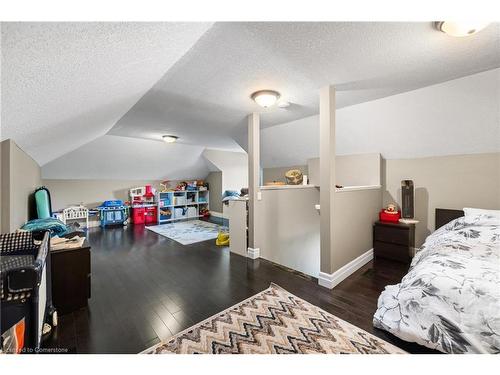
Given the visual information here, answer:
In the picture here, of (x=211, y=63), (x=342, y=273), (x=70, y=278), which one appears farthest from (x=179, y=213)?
(x=211, y=63)

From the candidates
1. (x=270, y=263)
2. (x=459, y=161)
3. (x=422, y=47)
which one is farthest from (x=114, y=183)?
(x=459, y=161)

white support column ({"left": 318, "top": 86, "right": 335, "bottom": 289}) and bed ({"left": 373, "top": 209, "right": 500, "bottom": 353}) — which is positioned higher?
white support column ({"left": 318, "top": 86, "right": 335, "bottom": 289})

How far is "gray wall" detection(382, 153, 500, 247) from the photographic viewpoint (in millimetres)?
2713

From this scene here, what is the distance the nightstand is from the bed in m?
1.07

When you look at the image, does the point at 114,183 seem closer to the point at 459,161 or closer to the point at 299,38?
the point at 299,38

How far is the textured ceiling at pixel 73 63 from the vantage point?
0.82 m

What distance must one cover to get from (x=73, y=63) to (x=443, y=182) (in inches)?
166

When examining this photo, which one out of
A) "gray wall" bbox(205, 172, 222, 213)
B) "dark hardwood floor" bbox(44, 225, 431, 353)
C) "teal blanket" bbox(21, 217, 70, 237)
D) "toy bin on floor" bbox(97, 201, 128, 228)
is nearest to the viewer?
"dark hardwood floor" bbox(44, 225, 431, 353)

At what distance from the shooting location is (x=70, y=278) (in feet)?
6.11

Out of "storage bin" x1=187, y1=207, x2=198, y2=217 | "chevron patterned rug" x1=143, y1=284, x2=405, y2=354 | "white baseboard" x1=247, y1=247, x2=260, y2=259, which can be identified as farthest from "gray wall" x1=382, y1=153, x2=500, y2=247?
"storage bin" x1=187, y1=207, x2=198, y2=217

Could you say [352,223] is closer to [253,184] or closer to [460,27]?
[253,184]

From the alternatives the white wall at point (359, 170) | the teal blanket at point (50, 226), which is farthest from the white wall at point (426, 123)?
the teal blanket at point (50, 226)

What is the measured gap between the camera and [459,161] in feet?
9.53

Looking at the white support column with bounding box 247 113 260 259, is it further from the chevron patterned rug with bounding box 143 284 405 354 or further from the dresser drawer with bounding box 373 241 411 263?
the dresser drawer with bounding box 373 241 411 263
